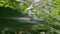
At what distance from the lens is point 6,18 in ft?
0.79

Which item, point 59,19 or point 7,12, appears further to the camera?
point 59,19

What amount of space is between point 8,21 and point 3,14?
1cm

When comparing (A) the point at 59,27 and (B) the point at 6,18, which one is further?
(A) the point at 59,27

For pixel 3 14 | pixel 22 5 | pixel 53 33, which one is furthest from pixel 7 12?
pixel 22 5

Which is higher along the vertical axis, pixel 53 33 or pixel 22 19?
pixel 22 19

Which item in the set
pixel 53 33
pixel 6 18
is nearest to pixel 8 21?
pixel 6 18

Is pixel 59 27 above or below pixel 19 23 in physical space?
below

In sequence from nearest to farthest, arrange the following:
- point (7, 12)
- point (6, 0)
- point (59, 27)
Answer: point (7, 12) → point (59, 27) → point (6, 0)

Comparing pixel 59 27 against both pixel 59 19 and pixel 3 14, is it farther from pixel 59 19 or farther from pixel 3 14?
pixel 3 14

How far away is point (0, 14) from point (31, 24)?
6cm

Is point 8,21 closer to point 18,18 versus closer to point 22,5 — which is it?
point 18,18

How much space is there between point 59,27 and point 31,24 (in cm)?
30

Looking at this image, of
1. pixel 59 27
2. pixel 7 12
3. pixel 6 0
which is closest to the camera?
pixel 7 12

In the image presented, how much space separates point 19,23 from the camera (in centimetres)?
23
